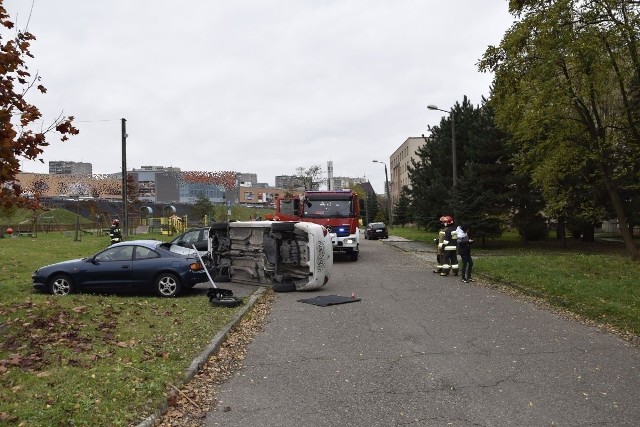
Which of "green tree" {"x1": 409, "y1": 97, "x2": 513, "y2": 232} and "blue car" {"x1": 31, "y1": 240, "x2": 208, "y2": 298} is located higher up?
"green tree" {"x1": 409, "y1": 97, "x2": 513, "y2": 232}

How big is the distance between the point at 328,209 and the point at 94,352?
53.3 feet

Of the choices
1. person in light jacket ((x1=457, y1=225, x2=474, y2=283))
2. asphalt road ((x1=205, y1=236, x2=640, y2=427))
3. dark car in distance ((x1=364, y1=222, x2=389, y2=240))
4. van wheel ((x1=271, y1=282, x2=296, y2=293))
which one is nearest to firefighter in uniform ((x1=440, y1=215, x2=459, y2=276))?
person in light jacket ((x1=457, y1=225, x2=474, y2=283))

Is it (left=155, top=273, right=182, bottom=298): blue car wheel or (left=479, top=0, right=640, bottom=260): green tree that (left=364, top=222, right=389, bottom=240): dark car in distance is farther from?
(left=155, top=273, right=182, bottom=298): blue car wheel

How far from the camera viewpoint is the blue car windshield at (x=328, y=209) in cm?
2283

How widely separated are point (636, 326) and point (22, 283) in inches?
532

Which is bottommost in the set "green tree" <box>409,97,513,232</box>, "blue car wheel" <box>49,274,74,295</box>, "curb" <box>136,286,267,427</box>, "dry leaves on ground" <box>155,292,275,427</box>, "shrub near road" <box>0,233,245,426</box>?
"dry leaves on ground" <box>155,292,275,427</box>

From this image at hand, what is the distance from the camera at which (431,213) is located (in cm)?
3497

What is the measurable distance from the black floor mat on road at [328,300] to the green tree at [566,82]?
37.5 feet

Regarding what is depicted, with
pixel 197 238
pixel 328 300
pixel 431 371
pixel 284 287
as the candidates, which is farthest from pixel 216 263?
pixel 431 371

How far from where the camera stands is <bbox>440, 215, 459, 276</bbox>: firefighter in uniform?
16237 mm

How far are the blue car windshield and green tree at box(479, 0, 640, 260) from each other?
23.5 ft

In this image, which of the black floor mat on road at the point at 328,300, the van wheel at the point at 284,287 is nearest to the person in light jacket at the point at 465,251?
the black floor mat on road at the point at 328,300

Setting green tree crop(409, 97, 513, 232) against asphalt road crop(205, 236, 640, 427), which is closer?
asphalt road crop(205, 236, 640, 427)

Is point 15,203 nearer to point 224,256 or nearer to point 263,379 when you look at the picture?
point 263,379
